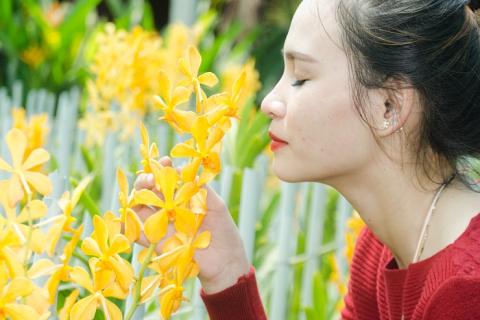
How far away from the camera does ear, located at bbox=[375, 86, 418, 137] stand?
1287 millimetres

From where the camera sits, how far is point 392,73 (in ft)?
4.19

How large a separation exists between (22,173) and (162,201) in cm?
15

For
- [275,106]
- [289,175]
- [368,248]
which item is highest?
[275,106]

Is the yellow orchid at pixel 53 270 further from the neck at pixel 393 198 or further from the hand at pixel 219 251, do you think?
the neck at pixel 393 198

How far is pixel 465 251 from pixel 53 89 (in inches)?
145

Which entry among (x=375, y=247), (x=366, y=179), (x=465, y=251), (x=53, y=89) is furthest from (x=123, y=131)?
(x=53, y=89)

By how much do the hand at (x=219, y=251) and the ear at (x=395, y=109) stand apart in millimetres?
263

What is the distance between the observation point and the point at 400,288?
53.4 inches

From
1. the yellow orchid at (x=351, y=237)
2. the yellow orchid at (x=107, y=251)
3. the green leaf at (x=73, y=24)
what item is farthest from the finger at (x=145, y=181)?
the green leaf at (x=73, y=24)

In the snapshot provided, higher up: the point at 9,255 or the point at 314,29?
the point at 314,29

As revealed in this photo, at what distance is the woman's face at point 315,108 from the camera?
1.26 meters

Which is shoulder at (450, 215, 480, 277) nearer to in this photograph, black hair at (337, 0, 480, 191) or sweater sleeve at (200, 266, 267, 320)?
black hair at (337, 0, 480, 191)

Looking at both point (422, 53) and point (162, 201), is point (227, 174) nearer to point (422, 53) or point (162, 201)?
point (422, 53)

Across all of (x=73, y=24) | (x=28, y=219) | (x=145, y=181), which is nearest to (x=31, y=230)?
(x=28, y=219)
